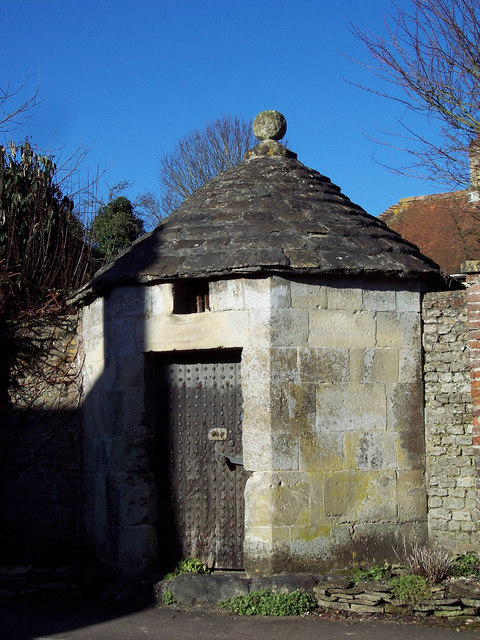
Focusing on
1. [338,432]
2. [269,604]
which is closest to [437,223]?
[338,432]

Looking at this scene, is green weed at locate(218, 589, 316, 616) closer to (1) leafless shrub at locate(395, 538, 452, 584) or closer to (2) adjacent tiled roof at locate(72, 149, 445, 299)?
(1) leafless shrub at locate(395, 538, 452, 584)

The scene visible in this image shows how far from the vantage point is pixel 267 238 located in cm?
720

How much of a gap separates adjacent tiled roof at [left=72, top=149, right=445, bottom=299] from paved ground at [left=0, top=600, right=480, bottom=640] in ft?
9.73

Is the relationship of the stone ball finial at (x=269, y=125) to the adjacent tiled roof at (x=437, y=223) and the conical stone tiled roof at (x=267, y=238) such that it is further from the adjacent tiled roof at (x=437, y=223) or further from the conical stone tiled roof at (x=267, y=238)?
the adjacent tiled roof at (x=437, y=223)

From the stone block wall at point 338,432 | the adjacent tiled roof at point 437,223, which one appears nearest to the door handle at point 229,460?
the stone block wall at point 338,432

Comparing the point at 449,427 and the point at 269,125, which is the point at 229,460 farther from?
the point at 269,125

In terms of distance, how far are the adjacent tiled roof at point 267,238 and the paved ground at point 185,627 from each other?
296 centimetres

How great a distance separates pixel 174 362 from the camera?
7484mm

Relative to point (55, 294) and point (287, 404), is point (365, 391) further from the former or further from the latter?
point (55, 294)

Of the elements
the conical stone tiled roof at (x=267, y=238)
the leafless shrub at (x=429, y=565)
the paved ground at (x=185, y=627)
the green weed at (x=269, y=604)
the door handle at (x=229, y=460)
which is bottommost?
the paved ground at (x=185, y=627)

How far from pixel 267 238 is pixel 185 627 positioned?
11.4ft

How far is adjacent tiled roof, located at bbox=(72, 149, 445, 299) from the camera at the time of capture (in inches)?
275

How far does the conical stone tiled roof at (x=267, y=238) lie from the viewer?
6984 mm

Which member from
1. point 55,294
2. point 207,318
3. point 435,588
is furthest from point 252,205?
point 435,588
